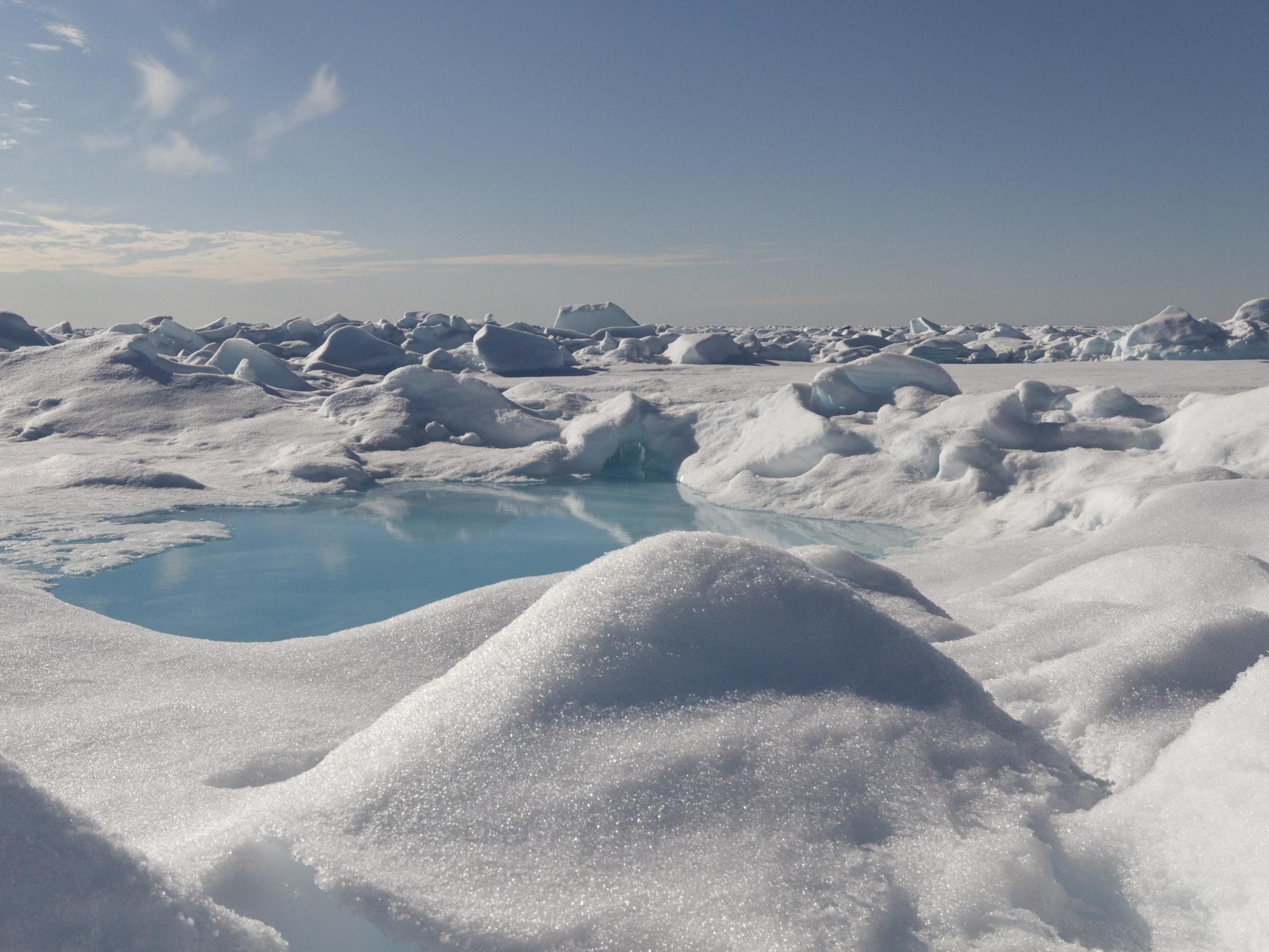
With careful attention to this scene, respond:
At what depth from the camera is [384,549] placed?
19.2 feet

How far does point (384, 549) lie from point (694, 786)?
4.90 m

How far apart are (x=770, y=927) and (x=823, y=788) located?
0.26 meters

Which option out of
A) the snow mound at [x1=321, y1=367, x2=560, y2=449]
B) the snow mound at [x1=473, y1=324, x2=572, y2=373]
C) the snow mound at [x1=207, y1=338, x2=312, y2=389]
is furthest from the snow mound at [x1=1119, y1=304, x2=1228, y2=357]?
the snow mound at [x1=207, y1=338, x2=312, y2=389]

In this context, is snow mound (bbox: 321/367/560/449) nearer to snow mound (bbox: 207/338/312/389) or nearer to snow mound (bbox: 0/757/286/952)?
snow mound (bbox: 207/338/312/389)

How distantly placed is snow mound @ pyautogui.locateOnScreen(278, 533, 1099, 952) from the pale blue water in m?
3.05

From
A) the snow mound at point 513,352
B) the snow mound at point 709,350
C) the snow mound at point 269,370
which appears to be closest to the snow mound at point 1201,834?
the snow mound at point 269,370

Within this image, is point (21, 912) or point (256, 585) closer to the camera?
point (21, 912)

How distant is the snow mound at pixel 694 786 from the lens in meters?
1.09

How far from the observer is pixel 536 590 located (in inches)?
99.4

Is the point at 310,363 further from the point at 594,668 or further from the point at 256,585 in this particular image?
the point at 594,668

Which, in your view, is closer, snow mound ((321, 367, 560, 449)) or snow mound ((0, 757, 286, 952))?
snow mound ((0, 757, 286, 952))

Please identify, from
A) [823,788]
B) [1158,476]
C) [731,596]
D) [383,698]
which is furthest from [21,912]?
[1158,476]

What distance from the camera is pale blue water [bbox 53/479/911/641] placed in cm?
451

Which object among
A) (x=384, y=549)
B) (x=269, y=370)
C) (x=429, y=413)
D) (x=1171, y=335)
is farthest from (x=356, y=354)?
(x=1171, y=335)
